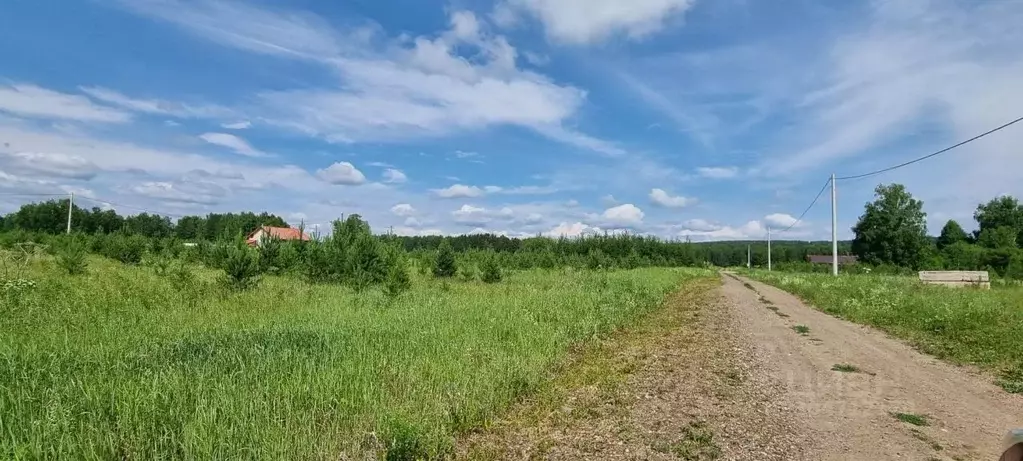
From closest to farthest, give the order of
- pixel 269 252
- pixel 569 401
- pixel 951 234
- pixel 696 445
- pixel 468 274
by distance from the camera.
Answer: pixel 696 445 < pixel 569 401 < pixel 269 252 < pixel 468 274 < pixel 951 234

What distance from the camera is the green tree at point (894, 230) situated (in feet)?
225

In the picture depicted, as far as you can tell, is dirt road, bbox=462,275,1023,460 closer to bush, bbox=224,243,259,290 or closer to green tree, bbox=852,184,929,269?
bush, bbox=224,243,259,290

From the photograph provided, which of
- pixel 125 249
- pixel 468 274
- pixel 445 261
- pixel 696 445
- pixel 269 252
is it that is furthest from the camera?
pixel 125 249

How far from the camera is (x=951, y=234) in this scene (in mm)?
78500

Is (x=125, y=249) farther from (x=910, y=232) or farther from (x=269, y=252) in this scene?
(x=910, y=232)

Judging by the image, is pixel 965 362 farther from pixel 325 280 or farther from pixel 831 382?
pixel 325 280

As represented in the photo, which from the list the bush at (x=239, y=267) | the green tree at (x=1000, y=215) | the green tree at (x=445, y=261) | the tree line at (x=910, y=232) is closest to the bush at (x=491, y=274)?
the green tree at (x=445, y=261)

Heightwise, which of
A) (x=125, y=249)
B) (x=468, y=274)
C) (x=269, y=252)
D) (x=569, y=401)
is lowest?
(x=569, y=401)

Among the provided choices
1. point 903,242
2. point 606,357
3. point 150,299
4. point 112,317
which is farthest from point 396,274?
point 903,242

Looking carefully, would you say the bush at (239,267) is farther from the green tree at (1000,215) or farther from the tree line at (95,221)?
the green tree at (1000,215)

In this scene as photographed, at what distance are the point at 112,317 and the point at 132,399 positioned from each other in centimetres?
642

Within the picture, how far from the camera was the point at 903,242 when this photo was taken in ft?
227

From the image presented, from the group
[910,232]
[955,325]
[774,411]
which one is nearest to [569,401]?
[774,411]

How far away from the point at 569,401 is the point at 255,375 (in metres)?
3.45
